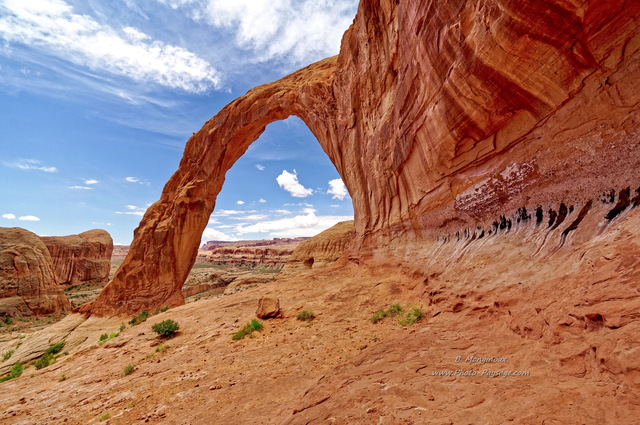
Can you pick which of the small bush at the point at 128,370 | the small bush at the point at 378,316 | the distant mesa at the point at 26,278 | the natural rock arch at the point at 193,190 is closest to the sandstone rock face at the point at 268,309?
the small bush at the point at 378,316

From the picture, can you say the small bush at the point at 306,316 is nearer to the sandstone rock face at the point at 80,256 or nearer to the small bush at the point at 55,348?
the small bush at the point at 55,348

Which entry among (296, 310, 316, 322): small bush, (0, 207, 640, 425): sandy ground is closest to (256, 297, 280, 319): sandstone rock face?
(0, 207, 640, 425): sandy ground

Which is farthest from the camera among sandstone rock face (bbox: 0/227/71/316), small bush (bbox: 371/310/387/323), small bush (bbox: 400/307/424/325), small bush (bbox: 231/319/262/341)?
sandstone rock face (bbox: 0/227/71/316)

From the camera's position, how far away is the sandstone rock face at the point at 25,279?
27.4 m

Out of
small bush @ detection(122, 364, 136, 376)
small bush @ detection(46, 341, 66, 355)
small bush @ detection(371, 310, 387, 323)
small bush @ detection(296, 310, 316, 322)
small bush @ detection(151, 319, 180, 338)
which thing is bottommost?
small bush @ detection(46, 341, 66, 355)

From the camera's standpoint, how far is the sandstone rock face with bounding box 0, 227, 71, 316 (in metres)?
27.4

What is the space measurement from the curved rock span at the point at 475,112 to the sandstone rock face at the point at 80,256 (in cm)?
5539

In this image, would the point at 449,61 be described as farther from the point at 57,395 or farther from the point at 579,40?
the point at 57,395

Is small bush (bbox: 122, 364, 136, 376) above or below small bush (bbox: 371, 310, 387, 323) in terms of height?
below

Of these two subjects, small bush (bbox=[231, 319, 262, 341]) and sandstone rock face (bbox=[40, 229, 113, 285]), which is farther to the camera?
sandstone rock face (bbox=[40, 229, 113, 285])

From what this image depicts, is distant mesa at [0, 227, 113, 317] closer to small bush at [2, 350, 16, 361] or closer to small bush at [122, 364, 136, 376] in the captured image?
small bush at [2, 350, 16, 361]

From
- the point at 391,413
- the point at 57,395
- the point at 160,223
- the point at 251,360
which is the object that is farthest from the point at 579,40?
the point at 160,223

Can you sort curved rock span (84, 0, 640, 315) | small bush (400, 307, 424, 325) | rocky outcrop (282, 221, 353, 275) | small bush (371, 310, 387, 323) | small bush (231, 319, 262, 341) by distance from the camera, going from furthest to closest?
rocky outcrop (282, 221, 353, 275)
small bush (231, 319, 262, 341)
small bush (371, 310, 387, 323)
small bush (400, 307, 424, 325)
curved rock span (84, 0, 640, 315)

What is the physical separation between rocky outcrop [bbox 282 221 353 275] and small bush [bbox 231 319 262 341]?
2625cm
